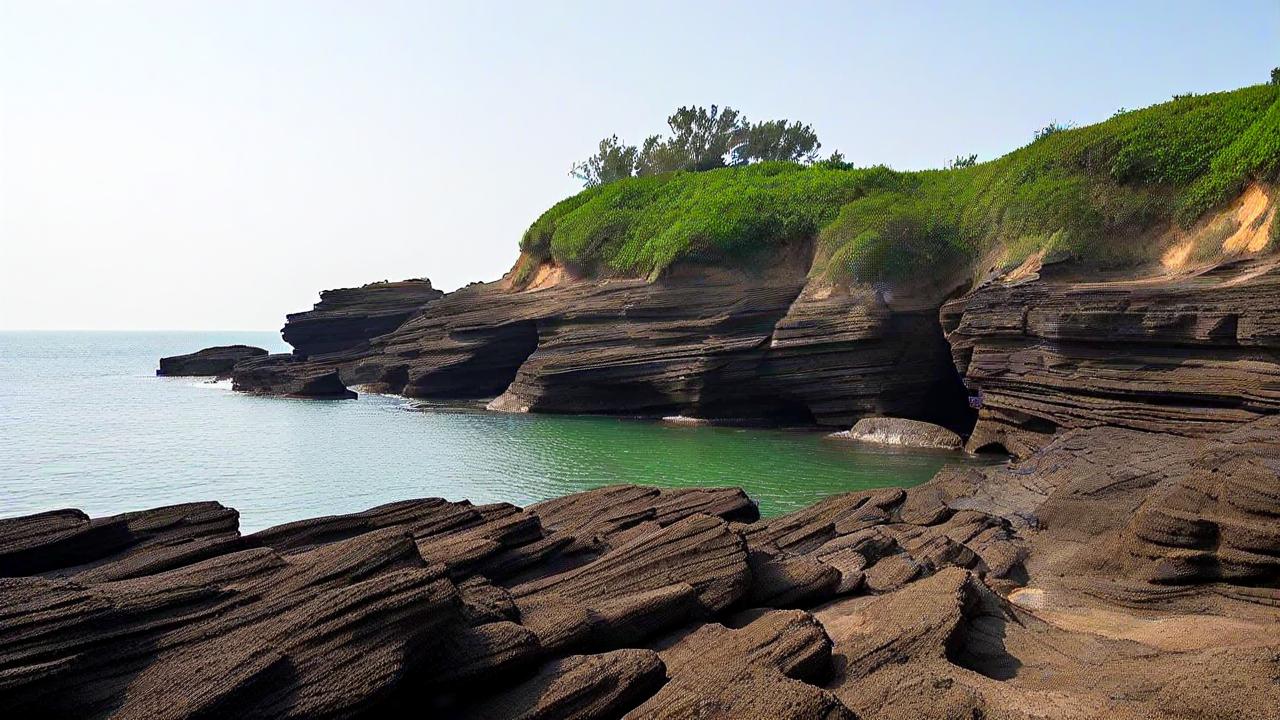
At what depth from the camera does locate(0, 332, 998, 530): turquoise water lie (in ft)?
66.6

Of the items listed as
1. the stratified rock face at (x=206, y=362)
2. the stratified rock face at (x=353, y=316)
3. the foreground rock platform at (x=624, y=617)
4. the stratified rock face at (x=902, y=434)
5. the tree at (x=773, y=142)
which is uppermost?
the tree at (x=773, y=142)

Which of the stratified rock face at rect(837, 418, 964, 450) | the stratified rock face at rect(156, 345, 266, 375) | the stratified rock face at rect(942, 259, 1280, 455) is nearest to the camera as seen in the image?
the stratified rock face at rect(942, 259, 1280, 455)

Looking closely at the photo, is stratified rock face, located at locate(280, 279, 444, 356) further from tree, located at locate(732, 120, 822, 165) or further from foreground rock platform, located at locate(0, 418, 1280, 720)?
foreground rock platform, located at locate(0, 418, 1280, 720)

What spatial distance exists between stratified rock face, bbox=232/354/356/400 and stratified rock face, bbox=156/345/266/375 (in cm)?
1617

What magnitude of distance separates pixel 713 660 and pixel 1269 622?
6.25m

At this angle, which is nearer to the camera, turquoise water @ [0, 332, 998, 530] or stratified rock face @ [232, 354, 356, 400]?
turquoise water @ [0, 332, 998, 530]

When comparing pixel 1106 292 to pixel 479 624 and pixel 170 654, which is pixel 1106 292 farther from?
pixel 170 654

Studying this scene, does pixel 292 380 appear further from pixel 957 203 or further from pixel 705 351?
pixel 957 203

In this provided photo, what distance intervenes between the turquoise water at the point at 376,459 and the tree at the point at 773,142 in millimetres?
37680

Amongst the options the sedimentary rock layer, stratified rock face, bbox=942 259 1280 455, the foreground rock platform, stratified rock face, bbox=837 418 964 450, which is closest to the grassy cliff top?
the sedimentary rock layer

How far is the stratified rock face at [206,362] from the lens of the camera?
2778 inches

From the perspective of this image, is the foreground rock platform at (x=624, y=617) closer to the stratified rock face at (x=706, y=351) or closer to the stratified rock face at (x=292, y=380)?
the stratified rock face at (x=706, y=351)

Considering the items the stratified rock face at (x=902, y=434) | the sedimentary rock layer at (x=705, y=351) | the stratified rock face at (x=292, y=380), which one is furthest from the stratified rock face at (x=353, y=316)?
the stratified rock face at (x=902, y=434)

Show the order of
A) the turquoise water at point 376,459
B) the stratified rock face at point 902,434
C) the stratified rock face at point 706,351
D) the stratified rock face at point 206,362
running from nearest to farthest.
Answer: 1. the turquoise water at point 376,459
2. the stratified rock face at point 902,434
3. the stratified rock face at point 706,351
4. the stratified rock face at point 206,362
